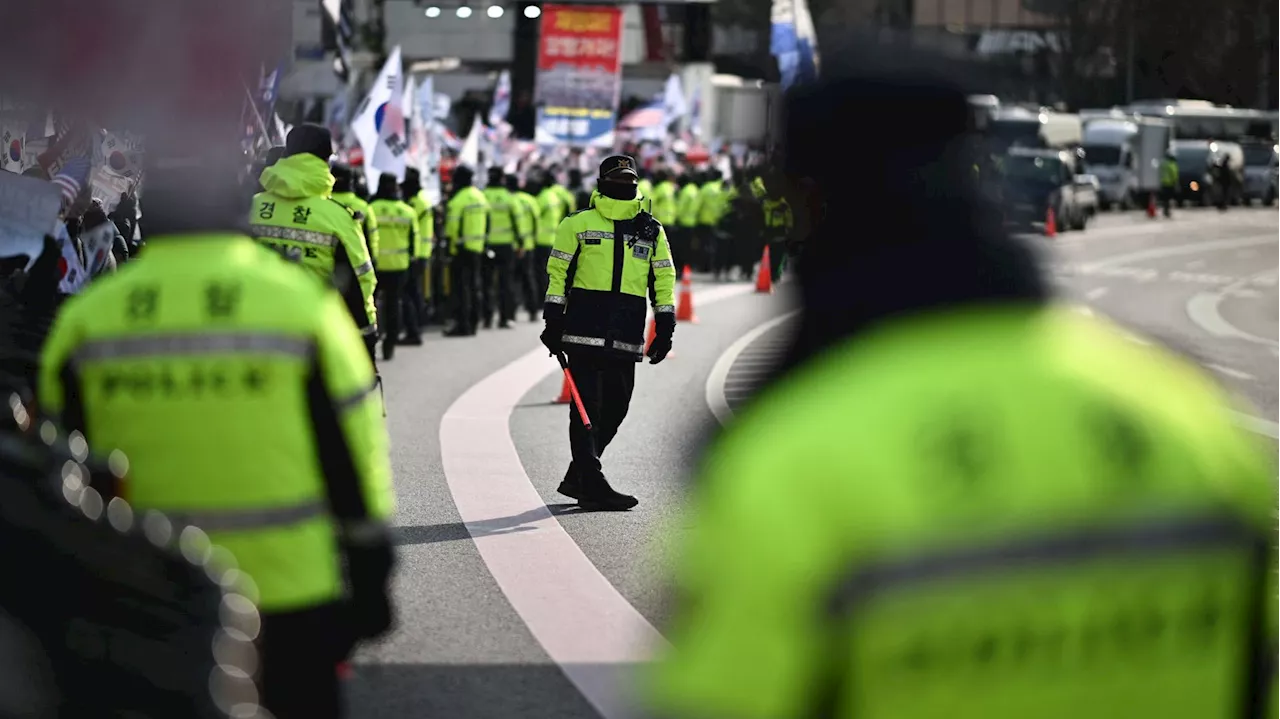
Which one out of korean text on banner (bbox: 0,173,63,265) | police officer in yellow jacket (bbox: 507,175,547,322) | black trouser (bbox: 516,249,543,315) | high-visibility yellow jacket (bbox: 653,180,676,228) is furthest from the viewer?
high-visibility yellow jacket (bbox: 653,180,676,228)

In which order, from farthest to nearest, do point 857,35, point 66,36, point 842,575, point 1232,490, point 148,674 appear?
point 66,36 < point 148,674 < point 857,35 < point 1232,490 < point 842,575

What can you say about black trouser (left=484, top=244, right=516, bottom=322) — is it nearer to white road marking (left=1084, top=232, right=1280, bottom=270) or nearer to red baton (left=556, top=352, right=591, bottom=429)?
red baton (left=556, top=352, right=591, bottom=429)

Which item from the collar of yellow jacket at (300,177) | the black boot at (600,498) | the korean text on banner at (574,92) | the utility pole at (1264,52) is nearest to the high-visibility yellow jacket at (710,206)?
the korean text on banner at (574,92)

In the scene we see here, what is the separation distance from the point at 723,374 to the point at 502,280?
21.1ft

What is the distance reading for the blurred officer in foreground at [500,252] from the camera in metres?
23.9

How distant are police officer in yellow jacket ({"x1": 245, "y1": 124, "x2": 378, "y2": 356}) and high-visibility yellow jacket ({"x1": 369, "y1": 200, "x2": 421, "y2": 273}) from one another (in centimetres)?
923

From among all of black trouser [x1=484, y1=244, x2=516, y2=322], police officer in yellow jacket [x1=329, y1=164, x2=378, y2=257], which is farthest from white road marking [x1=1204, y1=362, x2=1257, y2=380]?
black trouser [x1=484, y1=244, x2=516, y2=322]

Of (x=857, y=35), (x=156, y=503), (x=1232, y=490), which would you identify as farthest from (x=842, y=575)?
(x=156, y=503)

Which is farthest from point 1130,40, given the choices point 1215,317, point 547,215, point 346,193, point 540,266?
point 346,193

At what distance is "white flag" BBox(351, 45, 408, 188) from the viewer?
63.2 feet

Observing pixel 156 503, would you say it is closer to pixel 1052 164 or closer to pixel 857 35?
pixel 857 35

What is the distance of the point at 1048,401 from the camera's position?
7.34 feet

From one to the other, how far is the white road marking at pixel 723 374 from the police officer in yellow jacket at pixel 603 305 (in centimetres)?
99

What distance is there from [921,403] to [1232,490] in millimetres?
408
